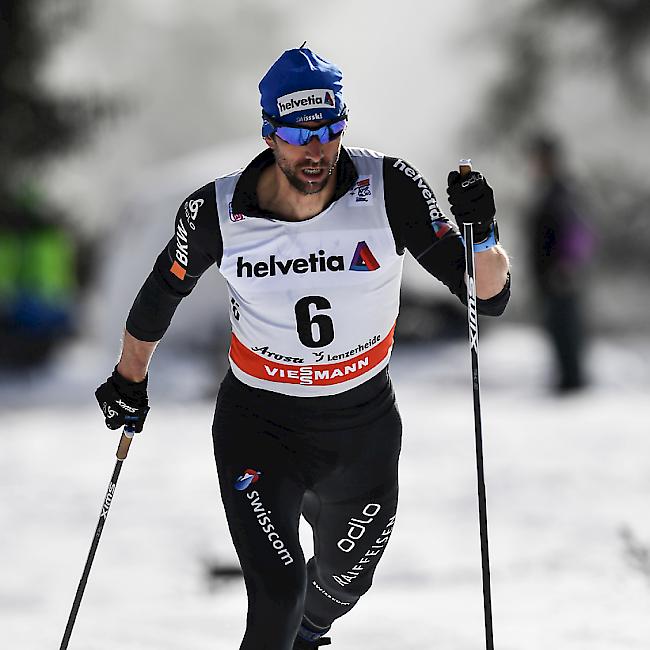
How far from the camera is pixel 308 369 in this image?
406 centimetres

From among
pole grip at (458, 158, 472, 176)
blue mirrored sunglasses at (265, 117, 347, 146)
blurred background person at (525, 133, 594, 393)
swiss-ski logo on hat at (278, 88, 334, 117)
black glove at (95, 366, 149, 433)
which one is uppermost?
blurred background person at (525, 133, 594, 393)

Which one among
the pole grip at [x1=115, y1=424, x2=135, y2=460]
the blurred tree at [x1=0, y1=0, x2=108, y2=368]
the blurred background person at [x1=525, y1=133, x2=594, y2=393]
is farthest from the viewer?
the blurred tree at [x1=0, y1=0, x2=108, y2=368]

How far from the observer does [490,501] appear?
7.92m

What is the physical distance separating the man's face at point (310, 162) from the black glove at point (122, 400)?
0.99 m

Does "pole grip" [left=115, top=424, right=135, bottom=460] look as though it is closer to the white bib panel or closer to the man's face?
the white bib panel

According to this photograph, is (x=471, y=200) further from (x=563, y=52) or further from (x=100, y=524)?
(x=563, y=52)

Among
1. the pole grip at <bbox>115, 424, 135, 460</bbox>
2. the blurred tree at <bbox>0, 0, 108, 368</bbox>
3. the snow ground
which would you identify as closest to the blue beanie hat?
the pole grip at <bbox>115, 424, 135, 460</bbox>

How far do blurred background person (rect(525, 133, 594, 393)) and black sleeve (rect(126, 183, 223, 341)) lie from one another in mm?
7254

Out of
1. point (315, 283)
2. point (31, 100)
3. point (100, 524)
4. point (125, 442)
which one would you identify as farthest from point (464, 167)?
point (31, 100)

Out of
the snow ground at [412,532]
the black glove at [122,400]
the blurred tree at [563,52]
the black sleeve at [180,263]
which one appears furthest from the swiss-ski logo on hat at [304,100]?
the blurred tree at [563,52]

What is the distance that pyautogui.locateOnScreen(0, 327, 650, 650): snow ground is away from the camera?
5336 millimetres

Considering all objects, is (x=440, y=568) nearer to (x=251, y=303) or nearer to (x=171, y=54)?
(x=251, y=303)

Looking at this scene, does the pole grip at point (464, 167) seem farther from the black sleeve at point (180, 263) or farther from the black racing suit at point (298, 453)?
the black sleeve at point (180, 263)

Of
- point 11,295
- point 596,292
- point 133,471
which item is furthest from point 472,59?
point 133,471
